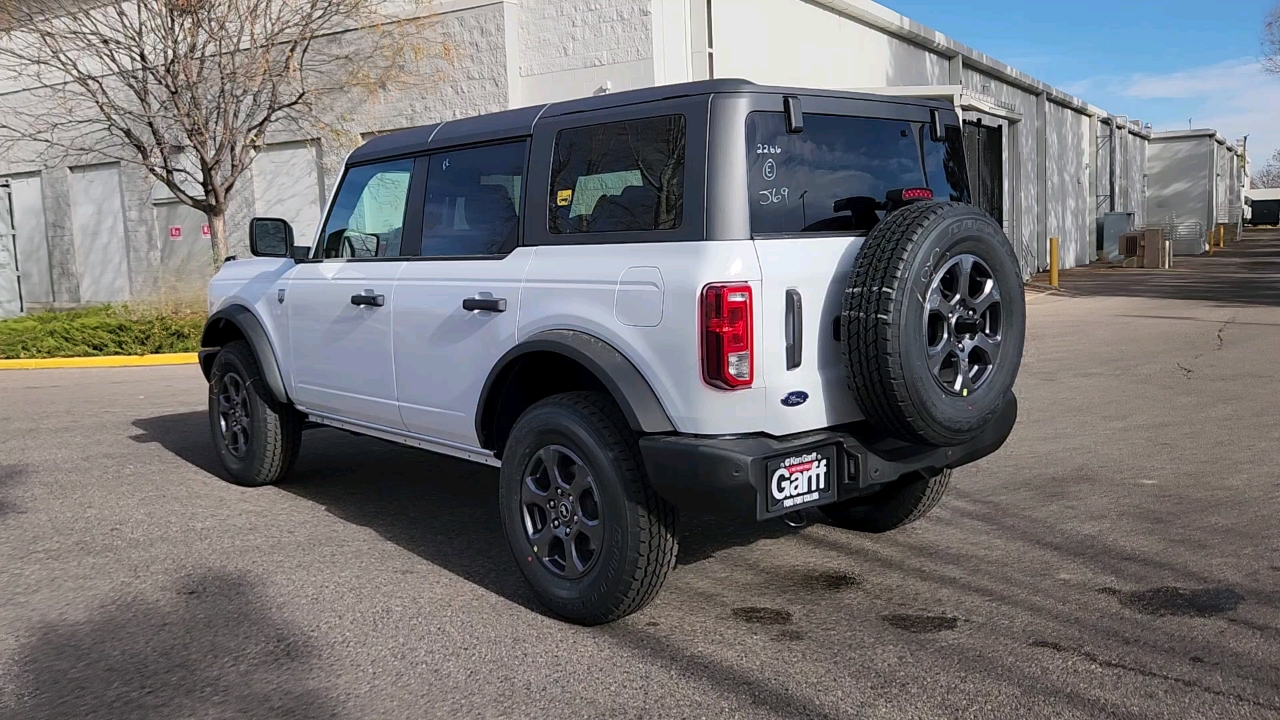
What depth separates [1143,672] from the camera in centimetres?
370

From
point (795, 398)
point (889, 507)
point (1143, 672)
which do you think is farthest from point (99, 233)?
point (1143, 672)

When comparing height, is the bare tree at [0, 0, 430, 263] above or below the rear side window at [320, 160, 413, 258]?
above

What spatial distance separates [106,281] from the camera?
22.3 m

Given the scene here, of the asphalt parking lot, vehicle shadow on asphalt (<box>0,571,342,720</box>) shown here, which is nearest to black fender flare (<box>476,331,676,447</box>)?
the asphalt parking lot

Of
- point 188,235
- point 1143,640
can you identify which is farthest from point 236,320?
point 188,235

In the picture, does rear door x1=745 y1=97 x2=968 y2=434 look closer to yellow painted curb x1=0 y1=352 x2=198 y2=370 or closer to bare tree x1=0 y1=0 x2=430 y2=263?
yellow painted curb x1=0 y1=352 x2=198 y2=370

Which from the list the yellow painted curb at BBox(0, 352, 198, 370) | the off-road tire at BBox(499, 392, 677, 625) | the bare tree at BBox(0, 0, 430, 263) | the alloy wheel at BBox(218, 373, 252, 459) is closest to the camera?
the off-road tire at BBox(499, 392, 677, 625)

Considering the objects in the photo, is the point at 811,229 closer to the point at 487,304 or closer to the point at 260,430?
the point at 487,304

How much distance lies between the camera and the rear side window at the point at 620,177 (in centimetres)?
414

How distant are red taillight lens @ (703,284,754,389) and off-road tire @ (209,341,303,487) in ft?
11.7

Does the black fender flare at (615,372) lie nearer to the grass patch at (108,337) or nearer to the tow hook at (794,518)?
the tow hook at (794,518)

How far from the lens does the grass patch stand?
14.7m

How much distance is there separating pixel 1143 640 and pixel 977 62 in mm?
23492

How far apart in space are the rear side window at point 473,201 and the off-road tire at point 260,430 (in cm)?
188
